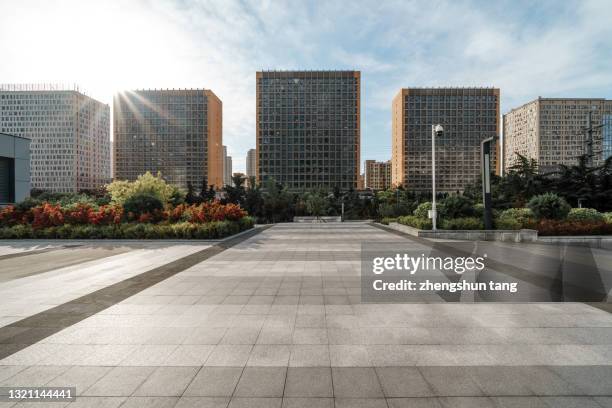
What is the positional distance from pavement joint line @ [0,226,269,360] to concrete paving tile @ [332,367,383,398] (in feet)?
16.5

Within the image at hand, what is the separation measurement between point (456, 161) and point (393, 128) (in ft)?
119

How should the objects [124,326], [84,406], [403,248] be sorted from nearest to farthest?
[84,406] < [124,326] < [403,248]

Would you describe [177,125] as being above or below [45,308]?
above

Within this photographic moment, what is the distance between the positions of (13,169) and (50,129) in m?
150

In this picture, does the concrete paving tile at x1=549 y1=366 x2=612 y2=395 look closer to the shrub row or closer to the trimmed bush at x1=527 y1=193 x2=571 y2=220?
the shrub row

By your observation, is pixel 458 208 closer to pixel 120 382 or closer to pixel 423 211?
pixel 423 211

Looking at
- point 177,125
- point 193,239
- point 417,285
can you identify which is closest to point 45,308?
point 417,285

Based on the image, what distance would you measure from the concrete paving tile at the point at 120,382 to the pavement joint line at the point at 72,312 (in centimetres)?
199

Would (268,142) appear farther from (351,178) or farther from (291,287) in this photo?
(291,287)

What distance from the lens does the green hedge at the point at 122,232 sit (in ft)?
56.5

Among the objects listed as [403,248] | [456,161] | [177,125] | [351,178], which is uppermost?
[177,125]

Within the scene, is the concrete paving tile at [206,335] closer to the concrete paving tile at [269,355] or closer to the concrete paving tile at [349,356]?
the concrete paving tile at [269,355]

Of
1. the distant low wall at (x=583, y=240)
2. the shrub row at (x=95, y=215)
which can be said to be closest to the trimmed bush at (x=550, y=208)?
the distant low wall at (x=583, y=240)

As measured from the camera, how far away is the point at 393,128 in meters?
150
